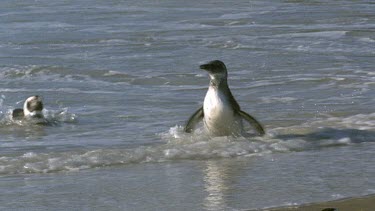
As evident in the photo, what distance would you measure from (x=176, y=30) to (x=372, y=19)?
12.5 ft

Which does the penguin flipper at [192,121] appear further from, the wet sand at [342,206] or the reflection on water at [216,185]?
the wet sand at [342,206]

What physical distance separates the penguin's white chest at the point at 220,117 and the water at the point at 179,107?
0.49ft

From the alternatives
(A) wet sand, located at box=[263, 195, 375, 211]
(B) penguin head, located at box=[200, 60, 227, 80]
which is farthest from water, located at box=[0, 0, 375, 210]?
(B) penguin head, located at box=[200, 60, 227, 80]

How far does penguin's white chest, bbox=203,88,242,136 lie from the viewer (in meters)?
9.57

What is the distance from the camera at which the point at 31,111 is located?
428 inches

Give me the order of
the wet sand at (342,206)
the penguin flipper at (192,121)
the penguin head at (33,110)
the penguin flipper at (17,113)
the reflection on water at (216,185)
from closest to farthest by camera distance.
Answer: the wet sand at (342,206)
the reflection on water at (216,185)
the penguin flipper at (192,121)
the penguin head at (33,110)
the penguin flipper at (17,113)

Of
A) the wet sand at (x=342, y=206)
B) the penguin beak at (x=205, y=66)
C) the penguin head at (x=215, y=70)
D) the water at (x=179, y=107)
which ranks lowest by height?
the water at (x=179, y=107)

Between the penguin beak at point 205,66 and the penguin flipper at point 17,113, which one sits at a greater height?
the penguin beak at point 205,66

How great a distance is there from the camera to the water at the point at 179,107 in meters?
7.41

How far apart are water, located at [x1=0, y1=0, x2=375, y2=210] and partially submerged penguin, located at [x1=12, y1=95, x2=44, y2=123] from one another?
0.13 metres

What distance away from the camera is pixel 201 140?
9.43 metres

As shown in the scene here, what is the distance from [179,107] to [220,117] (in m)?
1.93

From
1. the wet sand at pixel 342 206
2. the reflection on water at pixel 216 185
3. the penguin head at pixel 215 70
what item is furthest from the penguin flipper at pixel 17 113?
the wet sand at pixel 342 206

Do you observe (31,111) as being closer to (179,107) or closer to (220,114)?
(179,107)
